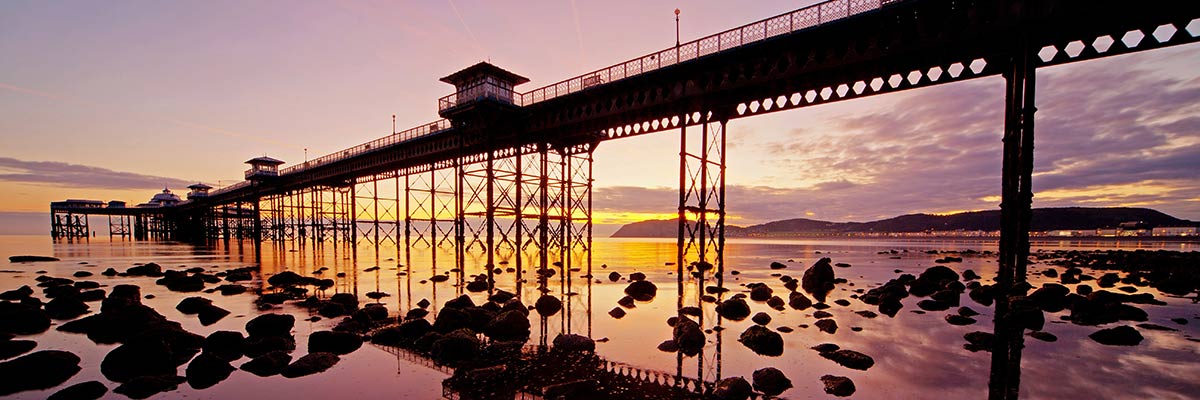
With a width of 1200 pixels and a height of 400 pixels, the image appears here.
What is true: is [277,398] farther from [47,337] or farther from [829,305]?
[829,305]

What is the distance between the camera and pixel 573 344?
11.2m

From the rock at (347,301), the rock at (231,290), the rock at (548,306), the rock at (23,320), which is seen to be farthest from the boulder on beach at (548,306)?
the rock at (231,290)

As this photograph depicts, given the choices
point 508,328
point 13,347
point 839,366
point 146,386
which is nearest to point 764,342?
point 839,366

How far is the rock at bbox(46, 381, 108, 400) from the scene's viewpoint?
782 centimetres

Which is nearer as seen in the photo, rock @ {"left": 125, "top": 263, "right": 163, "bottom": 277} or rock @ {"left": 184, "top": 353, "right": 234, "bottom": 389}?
rock @ {"left": 184, "top": 353, "right": 234, "bottom": 389}

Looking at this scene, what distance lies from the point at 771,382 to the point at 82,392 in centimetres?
1218

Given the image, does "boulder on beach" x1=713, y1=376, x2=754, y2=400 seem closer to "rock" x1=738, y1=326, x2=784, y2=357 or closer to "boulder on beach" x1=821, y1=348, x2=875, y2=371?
"rock" x1=738, y1=326, x2=784, y2=357

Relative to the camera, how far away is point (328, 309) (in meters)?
15.5

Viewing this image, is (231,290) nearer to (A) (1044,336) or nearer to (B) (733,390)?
(B) (733,390)

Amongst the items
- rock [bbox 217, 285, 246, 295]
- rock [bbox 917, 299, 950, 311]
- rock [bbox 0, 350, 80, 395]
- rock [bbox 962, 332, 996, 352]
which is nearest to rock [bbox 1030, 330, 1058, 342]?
rock [bbox 962, 332, 996, 352]

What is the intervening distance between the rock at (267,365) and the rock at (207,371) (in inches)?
12.9

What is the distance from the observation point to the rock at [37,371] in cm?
841

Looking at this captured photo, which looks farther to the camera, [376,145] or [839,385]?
[376,145]

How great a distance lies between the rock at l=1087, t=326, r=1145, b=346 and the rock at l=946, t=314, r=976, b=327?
Result: 8.87 feet
